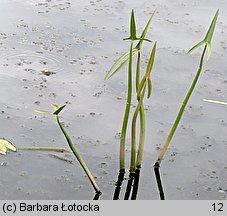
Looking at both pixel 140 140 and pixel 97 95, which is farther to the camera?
pixel 97 95

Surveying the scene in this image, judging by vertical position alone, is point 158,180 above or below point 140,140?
below

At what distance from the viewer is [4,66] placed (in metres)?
3.55

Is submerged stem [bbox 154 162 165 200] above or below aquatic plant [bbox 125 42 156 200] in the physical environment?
below

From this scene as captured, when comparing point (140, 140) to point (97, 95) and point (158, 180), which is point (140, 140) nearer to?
point (158, 180)

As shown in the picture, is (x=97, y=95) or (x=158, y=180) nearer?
(x=158, y=180)

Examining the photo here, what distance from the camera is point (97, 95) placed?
3281 millimetres

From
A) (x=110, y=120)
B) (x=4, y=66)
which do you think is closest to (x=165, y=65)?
(x=110, y=120)

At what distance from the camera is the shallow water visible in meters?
2.59

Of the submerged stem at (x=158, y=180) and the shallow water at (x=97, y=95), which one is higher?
the shallow water at (x=97, y=95)

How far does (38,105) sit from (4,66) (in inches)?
22.2

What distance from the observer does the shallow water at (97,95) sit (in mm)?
2594

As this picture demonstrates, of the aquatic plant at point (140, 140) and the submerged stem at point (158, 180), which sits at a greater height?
the aquatic plant at point (140, 140)

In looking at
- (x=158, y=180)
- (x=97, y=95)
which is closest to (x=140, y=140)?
(x=158, y=180)
